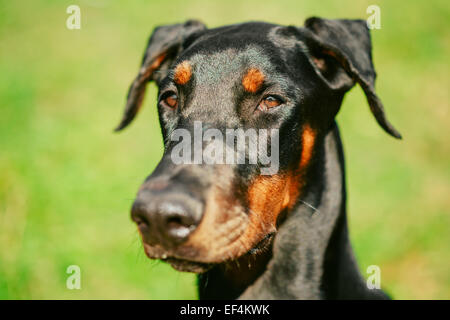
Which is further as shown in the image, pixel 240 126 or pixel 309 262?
pixel 309 262

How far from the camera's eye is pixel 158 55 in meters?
3.71

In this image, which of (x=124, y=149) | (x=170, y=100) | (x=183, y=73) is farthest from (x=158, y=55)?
(x=124, y=149)

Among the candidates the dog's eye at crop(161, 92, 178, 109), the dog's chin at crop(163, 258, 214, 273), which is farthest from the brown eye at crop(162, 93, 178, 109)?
the dog's chin at crop(163, 258, 214, 273)

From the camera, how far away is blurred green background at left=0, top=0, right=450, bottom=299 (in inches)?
218

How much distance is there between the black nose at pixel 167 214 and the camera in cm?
226

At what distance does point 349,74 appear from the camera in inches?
128

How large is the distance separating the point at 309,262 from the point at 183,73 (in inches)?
56.6

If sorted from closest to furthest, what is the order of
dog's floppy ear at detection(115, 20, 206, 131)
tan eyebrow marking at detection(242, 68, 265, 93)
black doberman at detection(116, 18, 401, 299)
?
black doberman at detection(116, 18, 401, 299) → tan eyebrow marking at detection(242, 68, 265, 93) → dog's floppy ear at detection(115, 20, 206, 131)

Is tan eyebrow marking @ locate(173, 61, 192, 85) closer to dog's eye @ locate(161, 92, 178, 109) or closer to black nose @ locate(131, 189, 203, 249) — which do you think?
dog's eye @ locate(161, 92, 178, 109)

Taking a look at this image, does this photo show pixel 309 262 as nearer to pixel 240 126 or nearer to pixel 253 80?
pixel 240 126

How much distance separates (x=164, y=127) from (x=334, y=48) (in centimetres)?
119
